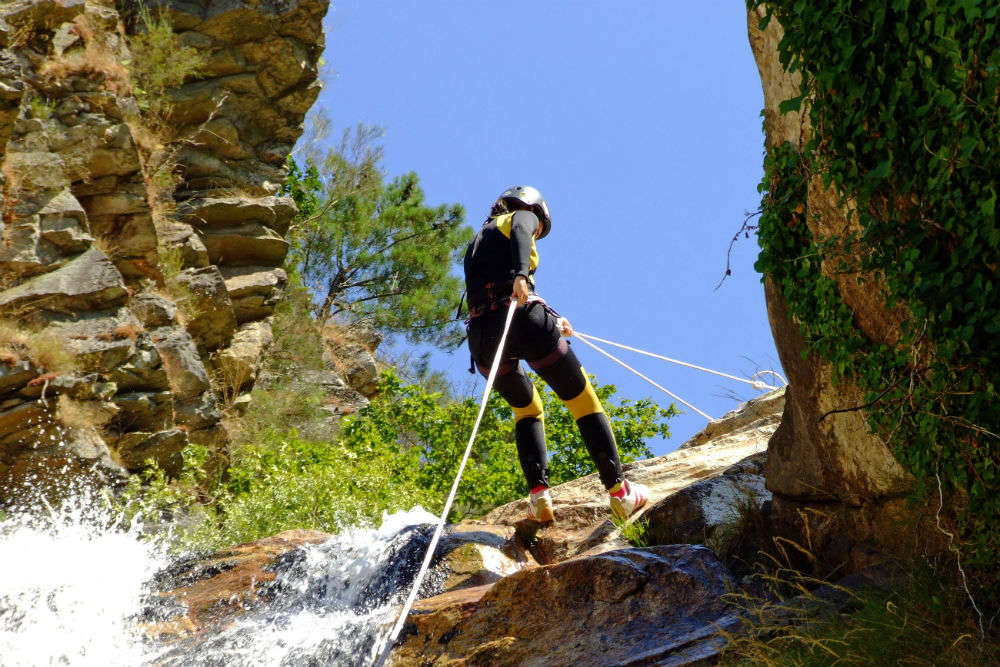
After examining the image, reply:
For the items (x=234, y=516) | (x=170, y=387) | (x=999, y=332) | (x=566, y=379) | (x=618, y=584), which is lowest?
(x=618, y=584)

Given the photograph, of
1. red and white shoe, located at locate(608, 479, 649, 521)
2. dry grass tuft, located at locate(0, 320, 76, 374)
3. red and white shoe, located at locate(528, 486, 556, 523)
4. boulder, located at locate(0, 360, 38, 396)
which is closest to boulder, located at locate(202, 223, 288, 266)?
dry grass tuft, located at locate(0, 320, 76, 374)

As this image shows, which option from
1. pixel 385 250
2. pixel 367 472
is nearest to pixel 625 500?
pixel 367 472

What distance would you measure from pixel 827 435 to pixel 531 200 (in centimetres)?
300

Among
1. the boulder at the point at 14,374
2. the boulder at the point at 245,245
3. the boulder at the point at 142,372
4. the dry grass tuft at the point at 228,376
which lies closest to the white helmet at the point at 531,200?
the boulder at the point at 14,374

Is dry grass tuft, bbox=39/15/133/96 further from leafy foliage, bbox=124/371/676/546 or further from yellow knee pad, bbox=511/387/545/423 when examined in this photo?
yellow knee pad, bbox=511/387/545/423

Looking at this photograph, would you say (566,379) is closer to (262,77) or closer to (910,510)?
(910,510)

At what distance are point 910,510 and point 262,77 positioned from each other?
50.1 ft

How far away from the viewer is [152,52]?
15.6m

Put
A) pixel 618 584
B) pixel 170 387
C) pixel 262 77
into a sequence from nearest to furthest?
1. pixel 618 584
2. pixel 170 387
3. pixel 262 77

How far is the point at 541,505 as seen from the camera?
21.6 ft

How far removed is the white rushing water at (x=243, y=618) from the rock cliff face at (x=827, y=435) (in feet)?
7.83

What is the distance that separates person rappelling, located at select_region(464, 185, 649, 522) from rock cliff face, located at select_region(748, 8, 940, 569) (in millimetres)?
1451

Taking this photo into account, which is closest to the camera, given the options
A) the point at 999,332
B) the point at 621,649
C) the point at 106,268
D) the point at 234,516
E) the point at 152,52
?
the point at 999,332

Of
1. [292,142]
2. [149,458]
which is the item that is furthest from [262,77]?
[149,458]
